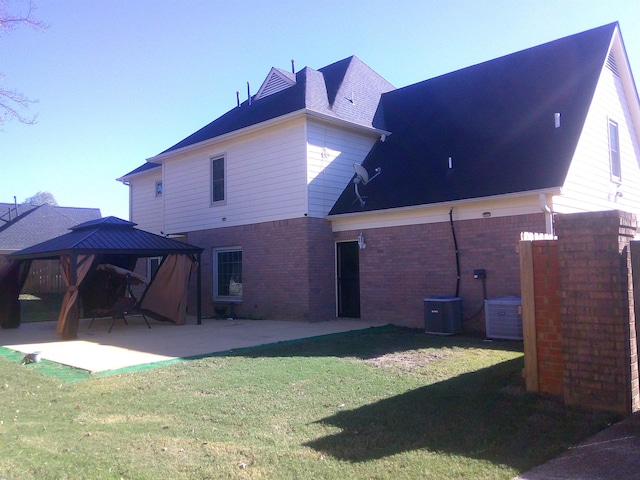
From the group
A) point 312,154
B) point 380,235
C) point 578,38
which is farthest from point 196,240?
point 578,38

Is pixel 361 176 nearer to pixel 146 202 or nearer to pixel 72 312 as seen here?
pixel 72 312

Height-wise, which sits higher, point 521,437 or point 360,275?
point 360,275

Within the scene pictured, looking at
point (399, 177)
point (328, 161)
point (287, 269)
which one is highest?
point (328, 161)

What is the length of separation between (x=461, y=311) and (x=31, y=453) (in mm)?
9472

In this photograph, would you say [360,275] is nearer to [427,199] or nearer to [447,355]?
[427,199]

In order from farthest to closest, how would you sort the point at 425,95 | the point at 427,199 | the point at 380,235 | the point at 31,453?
the point at 425,95
the point at 380,235
the point at 427,199
the point at 31,453

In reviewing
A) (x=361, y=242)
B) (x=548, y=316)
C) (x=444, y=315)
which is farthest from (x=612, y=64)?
(x=548, y=316)

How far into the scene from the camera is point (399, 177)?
586 inches

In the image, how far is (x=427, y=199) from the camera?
13.1 meters

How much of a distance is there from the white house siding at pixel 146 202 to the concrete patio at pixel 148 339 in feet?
22.0

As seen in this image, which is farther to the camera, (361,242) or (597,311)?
(361,242)

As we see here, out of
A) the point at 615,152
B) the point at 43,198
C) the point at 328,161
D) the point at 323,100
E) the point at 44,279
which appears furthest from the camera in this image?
the point at 43,198

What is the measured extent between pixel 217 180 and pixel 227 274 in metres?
3.22

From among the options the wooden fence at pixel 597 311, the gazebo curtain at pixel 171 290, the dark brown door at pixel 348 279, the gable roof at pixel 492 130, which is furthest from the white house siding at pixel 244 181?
the wooden fence at pixel 597 311
